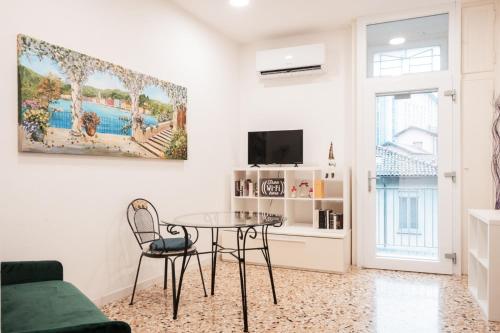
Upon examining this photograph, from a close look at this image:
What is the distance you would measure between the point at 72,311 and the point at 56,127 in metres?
1.43

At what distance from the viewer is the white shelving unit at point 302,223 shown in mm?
4094

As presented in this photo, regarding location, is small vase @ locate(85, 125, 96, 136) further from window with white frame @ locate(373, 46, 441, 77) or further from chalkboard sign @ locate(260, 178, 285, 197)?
window with white frame @ locate(373, 46, 441, 77)

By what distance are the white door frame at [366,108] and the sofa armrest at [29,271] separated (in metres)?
3.16

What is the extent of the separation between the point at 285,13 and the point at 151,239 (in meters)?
2.80

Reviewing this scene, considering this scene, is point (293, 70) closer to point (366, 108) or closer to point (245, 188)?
point (366, 108)

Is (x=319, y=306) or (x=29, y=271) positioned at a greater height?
(x=29, y=271)

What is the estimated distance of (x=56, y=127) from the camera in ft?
8.86

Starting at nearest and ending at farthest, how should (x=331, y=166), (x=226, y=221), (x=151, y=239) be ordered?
1. (x=226, y=221)
2. (x=151, y=239)
3. (x=331, y=166)

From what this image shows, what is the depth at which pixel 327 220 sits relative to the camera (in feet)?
14.3

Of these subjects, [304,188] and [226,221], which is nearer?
[226,221]

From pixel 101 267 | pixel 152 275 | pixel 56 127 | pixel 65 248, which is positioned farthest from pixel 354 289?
pixel 56 127

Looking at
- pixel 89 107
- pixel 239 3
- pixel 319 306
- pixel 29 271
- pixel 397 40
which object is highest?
pixel 239 3

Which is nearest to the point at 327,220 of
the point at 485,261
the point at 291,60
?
the point at 485,261

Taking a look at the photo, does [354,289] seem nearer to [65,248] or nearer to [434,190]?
[434,190]
